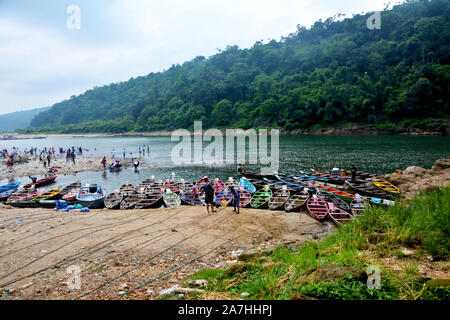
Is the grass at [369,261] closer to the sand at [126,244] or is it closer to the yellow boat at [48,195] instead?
the sand at [126,244]

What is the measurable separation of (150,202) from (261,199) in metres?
8.32

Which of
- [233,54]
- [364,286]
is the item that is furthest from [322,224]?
[233,54]

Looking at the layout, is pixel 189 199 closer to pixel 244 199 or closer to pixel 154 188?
pixel 244 199

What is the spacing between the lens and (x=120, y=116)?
579ft

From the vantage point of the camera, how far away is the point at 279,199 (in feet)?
60.1

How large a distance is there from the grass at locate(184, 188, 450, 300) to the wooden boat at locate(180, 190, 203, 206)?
1109 cm

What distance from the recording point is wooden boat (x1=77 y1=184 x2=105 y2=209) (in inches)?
770

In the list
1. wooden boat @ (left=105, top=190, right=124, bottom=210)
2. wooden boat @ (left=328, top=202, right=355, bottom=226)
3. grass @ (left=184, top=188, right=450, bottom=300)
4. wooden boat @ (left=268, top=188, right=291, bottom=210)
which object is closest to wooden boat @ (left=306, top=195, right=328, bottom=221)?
wooden boat @ (left=328, top=202, right=355, bottom=226)

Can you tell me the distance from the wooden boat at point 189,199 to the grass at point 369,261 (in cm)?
1109

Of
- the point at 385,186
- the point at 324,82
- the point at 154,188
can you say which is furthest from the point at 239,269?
the point at 324,82

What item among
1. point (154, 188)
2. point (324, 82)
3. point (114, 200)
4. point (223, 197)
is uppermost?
point (324, 82)

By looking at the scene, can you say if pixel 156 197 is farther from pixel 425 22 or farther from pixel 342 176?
pixel 425 22

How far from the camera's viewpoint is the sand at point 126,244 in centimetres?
731

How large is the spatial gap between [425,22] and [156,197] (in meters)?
119
